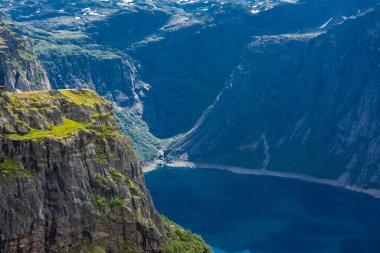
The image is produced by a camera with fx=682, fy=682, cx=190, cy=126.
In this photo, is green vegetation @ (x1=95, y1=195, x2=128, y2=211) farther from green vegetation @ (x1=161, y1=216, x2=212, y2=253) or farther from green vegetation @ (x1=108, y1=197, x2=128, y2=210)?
green vegetation @ (x1=161, y1=216, x2=212, y2=253)

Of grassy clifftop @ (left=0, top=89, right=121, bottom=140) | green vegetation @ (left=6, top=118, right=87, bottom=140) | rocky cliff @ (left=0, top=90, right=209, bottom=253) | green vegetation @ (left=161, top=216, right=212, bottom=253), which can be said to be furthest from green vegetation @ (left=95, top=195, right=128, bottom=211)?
green vegetation @ (left=161, top=216, right=212, bottom=253)

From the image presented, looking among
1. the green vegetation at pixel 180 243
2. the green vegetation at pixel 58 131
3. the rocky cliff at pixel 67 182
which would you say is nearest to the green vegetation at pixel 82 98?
the rocky cliff at pixel 67 182

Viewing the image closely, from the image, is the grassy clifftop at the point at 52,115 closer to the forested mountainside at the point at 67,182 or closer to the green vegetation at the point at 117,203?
the forested mountainside at the point at 67,182

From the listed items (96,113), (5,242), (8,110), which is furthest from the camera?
(96,113)

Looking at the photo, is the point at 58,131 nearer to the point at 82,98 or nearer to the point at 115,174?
the point at 115,174

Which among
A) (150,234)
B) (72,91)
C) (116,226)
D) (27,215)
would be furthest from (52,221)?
(72,91)

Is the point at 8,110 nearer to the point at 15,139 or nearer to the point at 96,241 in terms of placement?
the point at 15,139
